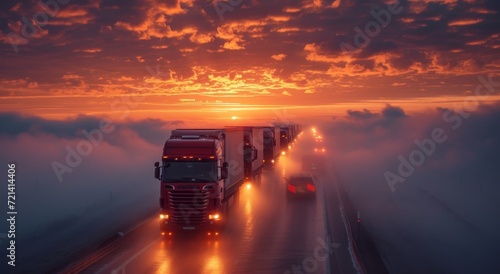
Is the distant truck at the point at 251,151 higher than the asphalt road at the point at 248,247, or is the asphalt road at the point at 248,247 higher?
the distant truck at the point at 251,151

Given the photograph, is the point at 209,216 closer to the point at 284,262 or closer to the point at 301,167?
the point at 284,262

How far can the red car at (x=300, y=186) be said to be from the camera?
1433 inches

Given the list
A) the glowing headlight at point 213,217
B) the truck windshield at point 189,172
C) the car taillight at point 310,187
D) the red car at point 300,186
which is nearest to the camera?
the truck windshield at point 189,172

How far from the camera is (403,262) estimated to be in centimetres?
3916

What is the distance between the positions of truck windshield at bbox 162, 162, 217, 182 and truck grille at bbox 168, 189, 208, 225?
577 mm

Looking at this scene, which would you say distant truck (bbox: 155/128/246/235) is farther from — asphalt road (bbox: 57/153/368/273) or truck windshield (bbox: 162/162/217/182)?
asphalt road (bbox: 57/153/368/273)

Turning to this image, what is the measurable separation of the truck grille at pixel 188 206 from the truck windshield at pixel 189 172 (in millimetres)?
577

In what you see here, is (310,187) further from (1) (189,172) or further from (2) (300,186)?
(1) (189,172)

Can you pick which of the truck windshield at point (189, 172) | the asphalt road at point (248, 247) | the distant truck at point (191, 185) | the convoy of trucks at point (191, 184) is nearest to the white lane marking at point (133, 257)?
the asphalt road at point (248, 247)

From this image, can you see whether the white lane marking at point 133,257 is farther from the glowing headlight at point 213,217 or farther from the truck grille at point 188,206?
the glowing headlight at point 213,217

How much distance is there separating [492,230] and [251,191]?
11148 cm

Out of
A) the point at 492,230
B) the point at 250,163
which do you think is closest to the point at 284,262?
the point at 250,163

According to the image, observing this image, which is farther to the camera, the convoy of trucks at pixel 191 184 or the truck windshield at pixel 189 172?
the truck windshield at pixel 189 172

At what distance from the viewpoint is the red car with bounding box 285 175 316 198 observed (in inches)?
1433
